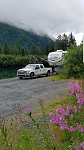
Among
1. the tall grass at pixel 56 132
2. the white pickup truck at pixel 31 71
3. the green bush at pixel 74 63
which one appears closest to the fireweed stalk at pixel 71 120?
the tall grass at pixel 56 132

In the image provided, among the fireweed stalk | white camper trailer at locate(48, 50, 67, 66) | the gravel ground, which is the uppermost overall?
white camper trailer at locate(48, 50, 67, 66)

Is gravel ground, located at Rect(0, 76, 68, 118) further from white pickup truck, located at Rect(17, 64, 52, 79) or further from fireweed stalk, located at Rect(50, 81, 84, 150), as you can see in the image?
white pickup truck, located at Rect(17, 64, 52, 79)

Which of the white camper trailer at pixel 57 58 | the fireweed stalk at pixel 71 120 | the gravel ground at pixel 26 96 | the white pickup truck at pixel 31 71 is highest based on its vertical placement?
the white camper trailer at pixel 57 58

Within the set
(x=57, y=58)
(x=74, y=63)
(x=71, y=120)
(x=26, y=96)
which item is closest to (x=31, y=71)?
(x=57, y=58)

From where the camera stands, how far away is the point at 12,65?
71312 mm

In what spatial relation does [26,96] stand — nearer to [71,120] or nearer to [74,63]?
[71,120]

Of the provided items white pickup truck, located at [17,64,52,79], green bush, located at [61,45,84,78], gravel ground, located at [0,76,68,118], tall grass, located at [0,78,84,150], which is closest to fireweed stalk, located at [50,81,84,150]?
tall grass, located at [0,78,84,150]

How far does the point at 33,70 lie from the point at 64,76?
4623mm

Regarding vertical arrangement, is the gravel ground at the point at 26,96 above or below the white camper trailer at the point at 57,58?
below

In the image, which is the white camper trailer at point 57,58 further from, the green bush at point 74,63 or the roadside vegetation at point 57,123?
the green bush at point 74,63

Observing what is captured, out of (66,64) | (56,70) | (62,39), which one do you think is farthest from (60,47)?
(66,64)

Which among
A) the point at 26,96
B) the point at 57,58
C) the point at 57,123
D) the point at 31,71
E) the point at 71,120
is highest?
the point at 57,58

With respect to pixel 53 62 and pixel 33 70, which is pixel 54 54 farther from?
pixel 33 70

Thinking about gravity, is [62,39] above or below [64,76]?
above
